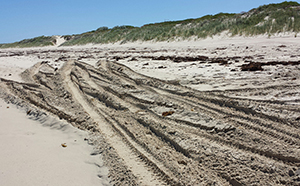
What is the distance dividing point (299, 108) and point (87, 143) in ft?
10.9

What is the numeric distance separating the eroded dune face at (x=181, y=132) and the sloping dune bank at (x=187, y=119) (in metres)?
0.01

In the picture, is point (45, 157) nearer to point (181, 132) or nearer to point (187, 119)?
point (181, 132)

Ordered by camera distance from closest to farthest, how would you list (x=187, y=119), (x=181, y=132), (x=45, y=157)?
1. (x=45, y=157)
2. (x=181, y=132)
3. (x=187, y=119)

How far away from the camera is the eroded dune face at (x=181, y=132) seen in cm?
236

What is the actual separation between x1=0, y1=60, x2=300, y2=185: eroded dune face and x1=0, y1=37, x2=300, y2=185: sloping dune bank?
0.01 m

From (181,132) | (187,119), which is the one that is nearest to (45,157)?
(181,132)

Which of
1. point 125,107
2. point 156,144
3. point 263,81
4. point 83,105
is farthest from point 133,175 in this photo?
point 263,81

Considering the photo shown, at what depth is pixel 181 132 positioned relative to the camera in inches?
123

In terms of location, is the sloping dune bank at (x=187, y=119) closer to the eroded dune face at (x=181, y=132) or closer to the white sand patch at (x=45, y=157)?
the eroded dune face at (x=181, y=132)

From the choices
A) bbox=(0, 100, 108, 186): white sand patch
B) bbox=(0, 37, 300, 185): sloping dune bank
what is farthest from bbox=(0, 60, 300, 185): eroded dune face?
bbox=(0, 100, 108, 186): white sand patch

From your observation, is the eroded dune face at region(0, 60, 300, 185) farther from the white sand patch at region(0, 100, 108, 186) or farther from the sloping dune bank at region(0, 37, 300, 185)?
the white sand patch at region(0, 100, 108, 186)

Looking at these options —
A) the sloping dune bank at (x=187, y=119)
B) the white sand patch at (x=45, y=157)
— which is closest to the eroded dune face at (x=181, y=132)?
the sloping dune bank at (x=187, y=119)

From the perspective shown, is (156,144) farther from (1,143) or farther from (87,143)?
(1,143)

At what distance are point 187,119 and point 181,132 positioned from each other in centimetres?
38
